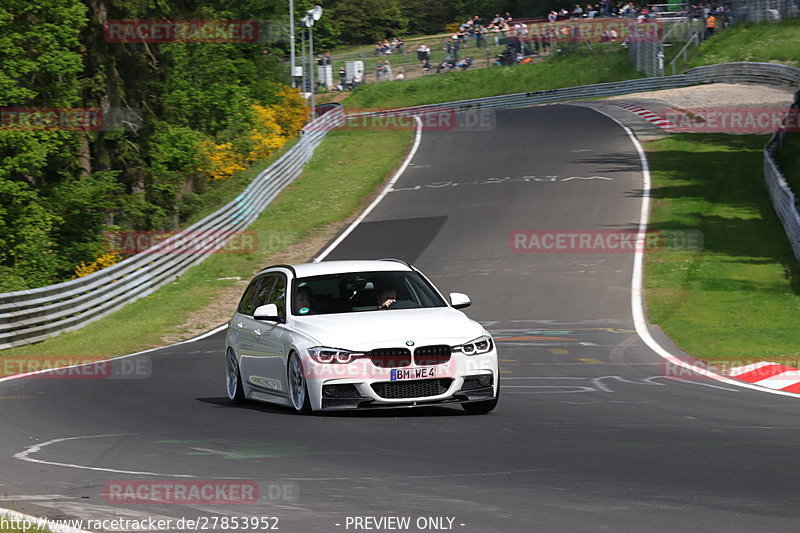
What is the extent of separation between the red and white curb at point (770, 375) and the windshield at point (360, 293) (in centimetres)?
475

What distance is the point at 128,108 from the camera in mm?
47344

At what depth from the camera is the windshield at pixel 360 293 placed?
12852 mm

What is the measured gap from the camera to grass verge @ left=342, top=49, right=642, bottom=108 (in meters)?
77.1

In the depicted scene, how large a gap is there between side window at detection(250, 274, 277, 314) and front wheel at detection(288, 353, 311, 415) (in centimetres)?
147

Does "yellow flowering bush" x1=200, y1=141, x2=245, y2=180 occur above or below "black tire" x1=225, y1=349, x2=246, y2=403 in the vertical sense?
below

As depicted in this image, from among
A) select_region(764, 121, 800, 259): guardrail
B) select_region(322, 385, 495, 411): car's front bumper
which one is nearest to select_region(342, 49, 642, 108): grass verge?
select_region(764, 121, 800, 259): guardrail

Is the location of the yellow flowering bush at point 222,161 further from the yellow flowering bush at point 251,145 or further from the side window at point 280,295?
the side window at point 280,295

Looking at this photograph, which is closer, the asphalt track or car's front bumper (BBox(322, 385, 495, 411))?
the asphalt track

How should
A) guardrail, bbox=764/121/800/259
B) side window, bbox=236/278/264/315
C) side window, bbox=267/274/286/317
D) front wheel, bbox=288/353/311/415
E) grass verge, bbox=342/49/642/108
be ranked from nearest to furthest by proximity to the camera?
front wheel, bbox=288/353/311/415
side window, bbox=267/274/286/317
side window, bbox=236/278/264/315
guardrail, bbox=764/121/800/259
grass verge, bbox=342/49/642/108

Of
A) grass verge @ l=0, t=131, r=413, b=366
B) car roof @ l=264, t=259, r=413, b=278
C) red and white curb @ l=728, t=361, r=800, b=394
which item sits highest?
car roof @ l=264, t=259, r=413, b=278

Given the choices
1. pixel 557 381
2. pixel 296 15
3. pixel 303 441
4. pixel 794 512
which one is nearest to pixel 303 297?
pixel 303 441

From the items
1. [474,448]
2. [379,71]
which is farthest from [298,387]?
[379,71]

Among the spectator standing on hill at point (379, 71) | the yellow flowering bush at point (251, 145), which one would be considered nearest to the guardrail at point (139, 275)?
the yellow flowering bush at point (251, 145)

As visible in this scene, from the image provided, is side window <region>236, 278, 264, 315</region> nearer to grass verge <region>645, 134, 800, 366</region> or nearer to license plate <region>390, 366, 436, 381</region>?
license plate <region>390, 366, 436, 381</region>
